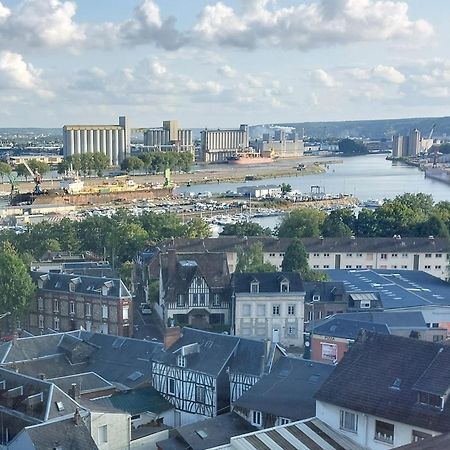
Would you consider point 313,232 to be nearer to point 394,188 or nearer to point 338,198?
point 338,198

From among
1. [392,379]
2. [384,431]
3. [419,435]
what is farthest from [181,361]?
[419,435]

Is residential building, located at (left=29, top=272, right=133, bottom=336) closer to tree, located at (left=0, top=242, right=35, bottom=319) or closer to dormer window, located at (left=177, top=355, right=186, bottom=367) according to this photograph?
tree, located at (left=0, top=242, right=35, bottom=319)

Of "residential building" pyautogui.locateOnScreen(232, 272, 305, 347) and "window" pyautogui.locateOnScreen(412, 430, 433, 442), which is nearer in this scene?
"window" pyautogui.locateOnScreen(412, 430, 433, 442)

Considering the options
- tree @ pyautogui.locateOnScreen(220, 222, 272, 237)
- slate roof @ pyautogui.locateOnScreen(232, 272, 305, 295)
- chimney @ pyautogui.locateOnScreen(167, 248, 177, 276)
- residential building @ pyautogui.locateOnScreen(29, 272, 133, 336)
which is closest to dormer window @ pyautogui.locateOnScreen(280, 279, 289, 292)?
slate roof @ pyautogui.locateOnScreen(232, 272, 305, 295)

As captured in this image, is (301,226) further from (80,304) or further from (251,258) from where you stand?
(80,304)

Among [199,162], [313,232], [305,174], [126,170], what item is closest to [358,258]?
[313,232]

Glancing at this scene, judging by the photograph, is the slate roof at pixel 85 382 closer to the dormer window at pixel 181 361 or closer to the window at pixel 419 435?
the dormer window at pixel 181 361
